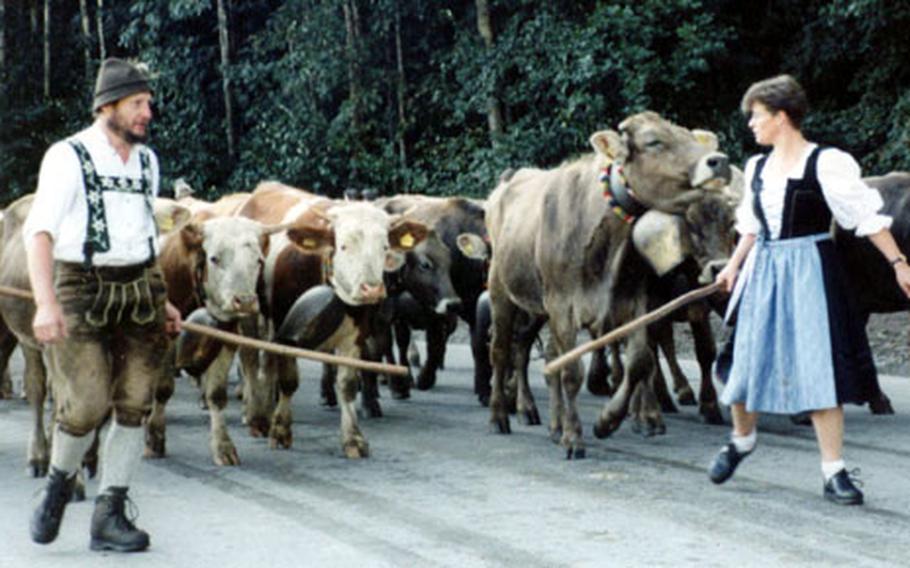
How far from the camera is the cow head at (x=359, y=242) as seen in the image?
10.8 meters

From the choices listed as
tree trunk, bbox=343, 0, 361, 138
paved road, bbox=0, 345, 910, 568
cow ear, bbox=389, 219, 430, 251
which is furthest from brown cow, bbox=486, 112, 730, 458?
tree trunk, bbox=343, 0, 361, 138

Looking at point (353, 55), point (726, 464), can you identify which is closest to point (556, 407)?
point (726, 464)

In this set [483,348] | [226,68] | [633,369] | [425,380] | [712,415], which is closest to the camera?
[633,369]

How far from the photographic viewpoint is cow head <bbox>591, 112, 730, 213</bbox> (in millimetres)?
10797

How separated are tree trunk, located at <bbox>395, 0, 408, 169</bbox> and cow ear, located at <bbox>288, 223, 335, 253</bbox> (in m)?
17.8

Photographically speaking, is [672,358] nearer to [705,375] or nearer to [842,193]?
[705,375]

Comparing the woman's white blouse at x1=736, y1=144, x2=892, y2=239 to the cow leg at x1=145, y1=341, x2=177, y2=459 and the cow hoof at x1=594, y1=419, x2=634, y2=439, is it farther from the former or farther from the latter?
the cow leg at x1=145, y1=341, x2=177, y2=459

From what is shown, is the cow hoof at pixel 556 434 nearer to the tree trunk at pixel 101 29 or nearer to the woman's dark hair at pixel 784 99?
the woman's dark hair at pixel 784 99

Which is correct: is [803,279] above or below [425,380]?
above

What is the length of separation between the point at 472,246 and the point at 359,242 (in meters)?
2.75

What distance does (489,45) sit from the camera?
2709 centimetres

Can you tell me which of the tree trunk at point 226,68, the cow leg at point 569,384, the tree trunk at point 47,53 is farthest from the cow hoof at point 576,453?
the tree trunk at point 47,53

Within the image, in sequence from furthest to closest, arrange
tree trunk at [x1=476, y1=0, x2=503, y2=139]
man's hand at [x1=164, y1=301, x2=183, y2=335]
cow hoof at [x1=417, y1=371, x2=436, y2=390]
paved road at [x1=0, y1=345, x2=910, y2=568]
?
tree trunk at [x1=476, y1=0, x2=503, y2=139] → cow hoof at [x1=417, y1=371, x2=436, y2=390] → man's hand at [x1=164, y1=301, x2=183, y2=335] → paved road at [x1=0, y1=345, x2=910, y2=568]

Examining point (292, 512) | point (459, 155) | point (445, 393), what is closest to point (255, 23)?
point (459, 155)
